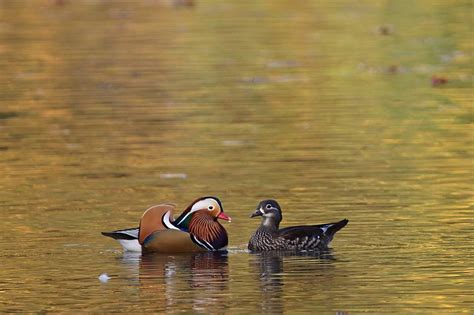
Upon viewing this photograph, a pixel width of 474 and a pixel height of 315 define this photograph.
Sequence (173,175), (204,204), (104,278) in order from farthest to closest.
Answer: (173,175)
(204,204)
(104,278)

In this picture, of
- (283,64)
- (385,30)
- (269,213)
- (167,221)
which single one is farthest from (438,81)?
(167,221)

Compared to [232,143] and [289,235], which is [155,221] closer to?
[289,235]

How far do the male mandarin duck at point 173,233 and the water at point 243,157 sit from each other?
0.17 metres

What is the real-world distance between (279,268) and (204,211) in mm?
1500

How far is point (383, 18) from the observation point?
41.4 meters

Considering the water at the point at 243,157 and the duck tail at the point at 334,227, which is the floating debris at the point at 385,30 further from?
the duck tail at the point at 334,227

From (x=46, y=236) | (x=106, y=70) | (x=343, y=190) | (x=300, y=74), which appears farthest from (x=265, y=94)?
(x=46, y=236)

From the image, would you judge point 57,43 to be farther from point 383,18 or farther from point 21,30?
point 383,18

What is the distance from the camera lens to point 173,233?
50.5 ft

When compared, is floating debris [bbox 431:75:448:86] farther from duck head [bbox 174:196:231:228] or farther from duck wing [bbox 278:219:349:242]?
duck wing [bbox 278:219:349:242]

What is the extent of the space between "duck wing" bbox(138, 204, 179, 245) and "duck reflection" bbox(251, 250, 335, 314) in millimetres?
895

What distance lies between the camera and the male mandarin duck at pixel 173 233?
1528 centimetres

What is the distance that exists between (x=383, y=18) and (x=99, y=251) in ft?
88.6

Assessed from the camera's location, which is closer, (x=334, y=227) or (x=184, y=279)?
(x=184, y=279)
